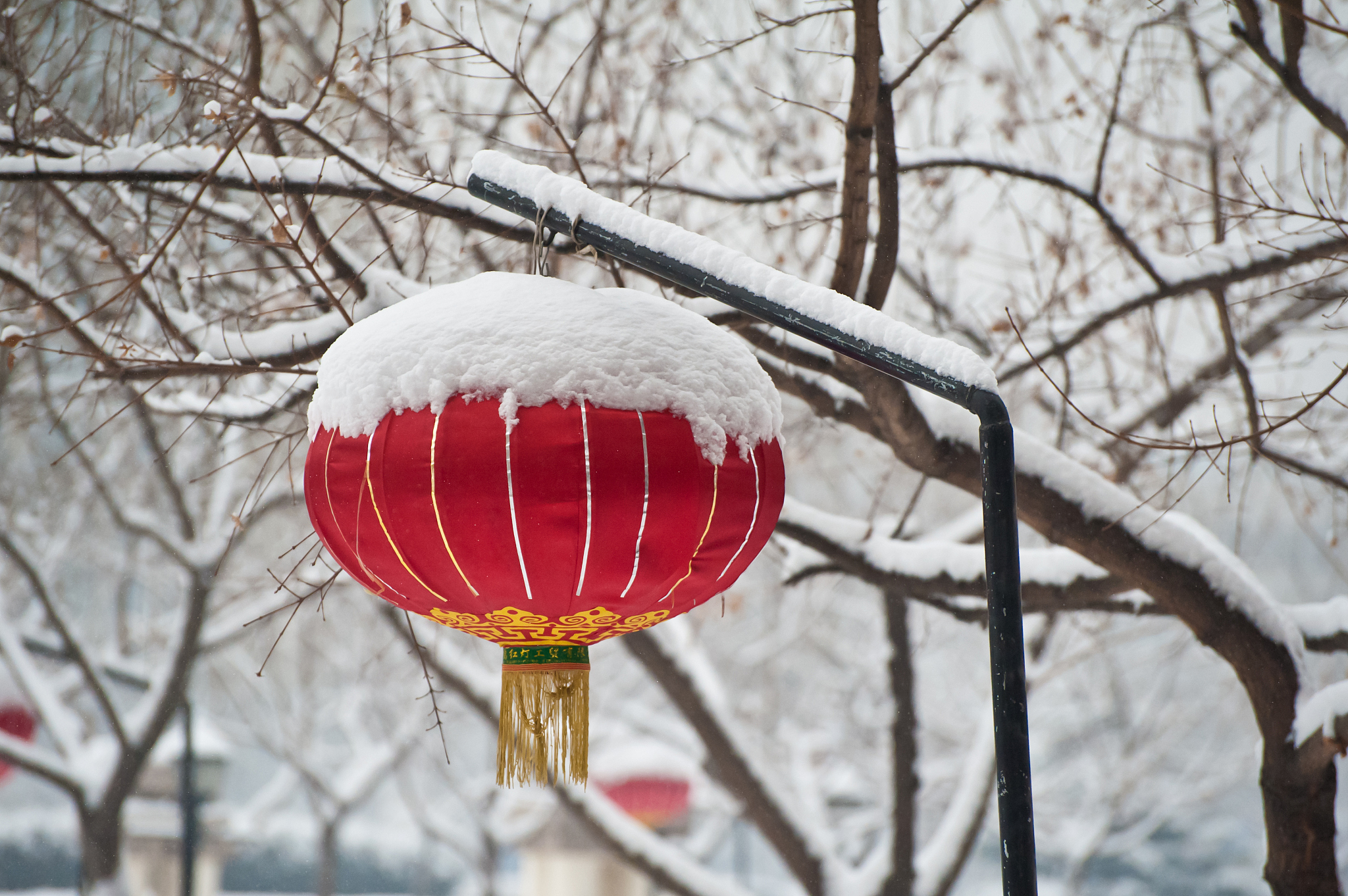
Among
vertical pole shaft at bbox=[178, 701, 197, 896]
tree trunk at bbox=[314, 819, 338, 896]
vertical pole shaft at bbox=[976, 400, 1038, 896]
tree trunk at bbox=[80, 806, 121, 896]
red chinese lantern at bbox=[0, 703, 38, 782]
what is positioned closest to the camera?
vertical pole shaft at bbox=[976, 400, 1038, 896]

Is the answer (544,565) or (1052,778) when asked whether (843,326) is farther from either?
(1052,778)

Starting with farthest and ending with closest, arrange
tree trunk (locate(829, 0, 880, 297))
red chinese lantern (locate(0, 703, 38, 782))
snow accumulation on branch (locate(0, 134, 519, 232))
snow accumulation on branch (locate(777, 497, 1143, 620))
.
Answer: red chinese lantern (locate(0, 703, 38, 782)) → snow accumulation on branch (locate(777, 497, 1143, 620)) → snow accumulation on branch (locate(0, 134, 519, 232)) → tree trunk (locate(829, 0, 880, 297))

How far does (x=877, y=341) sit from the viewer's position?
1.85m

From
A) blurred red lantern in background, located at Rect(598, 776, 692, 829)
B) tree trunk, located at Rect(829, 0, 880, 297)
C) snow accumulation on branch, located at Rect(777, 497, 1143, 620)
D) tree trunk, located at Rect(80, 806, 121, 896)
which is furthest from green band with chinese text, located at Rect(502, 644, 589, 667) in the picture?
blurred red lantern in background, located at Rect(598, 776, 692, 829)

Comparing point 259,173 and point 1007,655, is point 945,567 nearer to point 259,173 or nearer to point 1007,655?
point 1007,655

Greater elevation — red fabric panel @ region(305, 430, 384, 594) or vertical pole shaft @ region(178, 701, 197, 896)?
red fabric panel @ region(305, 430, 384, 594)

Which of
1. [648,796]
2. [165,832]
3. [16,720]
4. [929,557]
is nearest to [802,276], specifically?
[929,557]

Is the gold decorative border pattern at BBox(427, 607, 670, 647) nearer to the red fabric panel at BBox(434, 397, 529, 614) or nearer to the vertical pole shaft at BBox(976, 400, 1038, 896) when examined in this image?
the red fabric panel at BBox(434, 397, 529, 614)

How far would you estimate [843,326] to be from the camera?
186 cm

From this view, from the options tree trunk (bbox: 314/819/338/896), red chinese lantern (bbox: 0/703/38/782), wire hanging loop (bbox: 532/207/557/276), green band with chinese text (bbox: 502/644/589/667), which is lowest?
tree trunk (bbox: 314/819/338/896)

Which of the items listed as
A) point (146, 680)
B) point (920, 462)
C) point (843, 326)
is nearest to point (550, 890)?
point (146, 680)

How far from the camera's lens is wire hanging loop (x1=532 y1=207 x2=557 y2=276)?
1.94 metres

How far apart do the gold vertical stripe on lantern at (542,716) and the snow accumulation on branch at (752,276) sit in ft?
2.88

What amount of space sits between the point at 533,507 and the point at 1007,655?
35.6 inches
